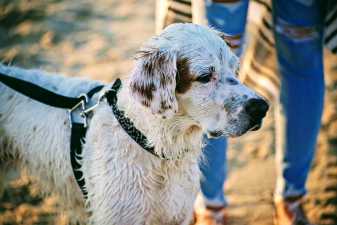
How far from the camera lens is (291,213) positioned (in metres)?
3.16

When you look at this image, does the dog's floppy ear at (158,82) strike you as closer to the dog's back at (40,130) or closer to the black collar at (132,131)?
the black collar at (132,131)

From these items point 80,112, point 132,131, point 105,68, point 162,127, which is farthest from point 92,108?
point 105,68

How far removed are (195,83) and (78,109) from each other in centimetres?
60

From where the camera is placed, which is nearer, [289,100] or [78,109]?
[78,109]

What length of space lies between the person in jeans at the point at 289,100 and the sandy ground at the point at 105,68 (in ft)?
0.67

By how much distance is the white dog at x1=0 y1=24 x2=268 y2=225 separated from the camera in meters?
2.10

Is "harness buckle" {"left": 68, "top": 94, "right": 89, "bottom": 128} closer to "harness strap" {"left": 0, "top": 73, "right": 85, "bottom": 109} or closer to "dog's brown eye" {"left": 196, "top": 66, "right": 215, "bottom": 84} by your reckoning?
"harness strap" {"left": 0, "top": 73, "right": 85, "bottom": 109}

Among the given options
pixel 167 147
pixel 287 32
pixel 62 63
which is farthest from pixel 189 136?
pixel 62 63

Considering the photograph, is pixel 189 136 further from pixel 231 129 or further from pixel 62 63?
pixel 62 63

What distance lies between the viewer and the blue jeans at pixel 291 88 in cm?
266

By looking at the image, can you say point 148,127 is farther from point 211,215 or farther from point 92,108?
point 211,215

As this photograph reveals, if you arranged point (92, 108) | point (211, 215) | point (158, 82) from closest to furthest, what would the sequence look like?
point (158, 82)
point (92, 108)
point (211, 215)

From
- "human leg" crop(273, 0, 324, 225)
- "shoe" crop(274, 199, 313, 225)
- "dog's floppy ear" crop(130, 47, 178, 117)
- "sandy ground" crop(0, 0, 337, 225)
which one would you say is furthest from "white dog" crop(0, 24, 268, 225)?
"shoe" crop(274, 199, 313, 225)

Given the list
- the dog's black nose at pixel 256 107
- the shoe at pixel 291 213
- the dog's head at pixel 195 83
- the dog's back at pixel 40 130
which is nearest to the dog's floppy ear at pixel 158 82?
the dog's head at pixel 195 83
